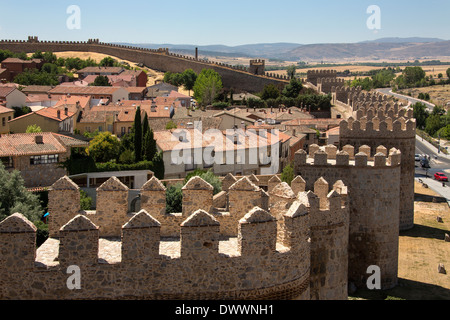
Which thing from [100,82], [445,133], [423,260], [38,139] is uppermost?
[100,82]

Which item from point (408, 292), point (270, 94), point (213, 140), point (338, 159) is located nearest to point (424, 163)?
point (213, 140)

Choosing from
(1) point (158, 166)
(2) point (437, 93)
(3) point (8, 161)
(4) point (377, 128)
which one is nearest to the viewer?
(4) point (377, 128)

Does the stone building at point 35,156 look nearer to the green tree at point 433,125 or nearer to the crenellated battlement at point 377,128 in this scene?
the crenellated battlement at point 377,128

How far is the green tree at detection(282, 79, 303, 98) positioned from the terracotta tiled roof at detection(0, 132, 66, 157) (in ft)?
174

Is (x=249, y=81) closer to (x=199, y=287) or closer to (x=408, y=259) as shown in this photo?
(x=408, y=259)

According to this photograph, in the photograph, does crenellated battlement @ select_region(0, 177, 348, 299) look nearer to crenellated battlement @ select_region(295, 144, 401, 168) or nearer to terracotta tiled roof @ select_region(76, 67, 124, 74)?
crenellated battlement @ select_region(295, 144, 401, 168)

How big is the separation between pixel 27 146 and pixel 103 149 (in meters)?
5.79

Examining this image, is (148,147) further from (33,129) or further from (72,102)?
(72,102)

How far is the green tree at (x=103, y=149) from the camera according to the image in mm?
39281

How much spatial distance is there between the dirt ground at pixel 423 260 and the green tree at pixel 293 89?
50.9 meters

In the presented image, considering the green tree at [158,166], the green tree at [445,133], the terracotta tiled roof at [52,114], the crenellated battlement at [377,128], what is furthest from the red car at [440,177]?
the terracotta tiled roof at [52,114]

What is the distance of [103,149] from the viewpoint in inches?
1570

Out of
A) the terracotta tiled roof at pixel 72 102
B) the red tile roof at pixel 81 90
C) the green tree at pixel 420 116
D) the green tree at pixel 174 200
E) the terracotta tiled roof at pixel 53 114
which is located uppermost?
the red tile roof at pixel 81 90
